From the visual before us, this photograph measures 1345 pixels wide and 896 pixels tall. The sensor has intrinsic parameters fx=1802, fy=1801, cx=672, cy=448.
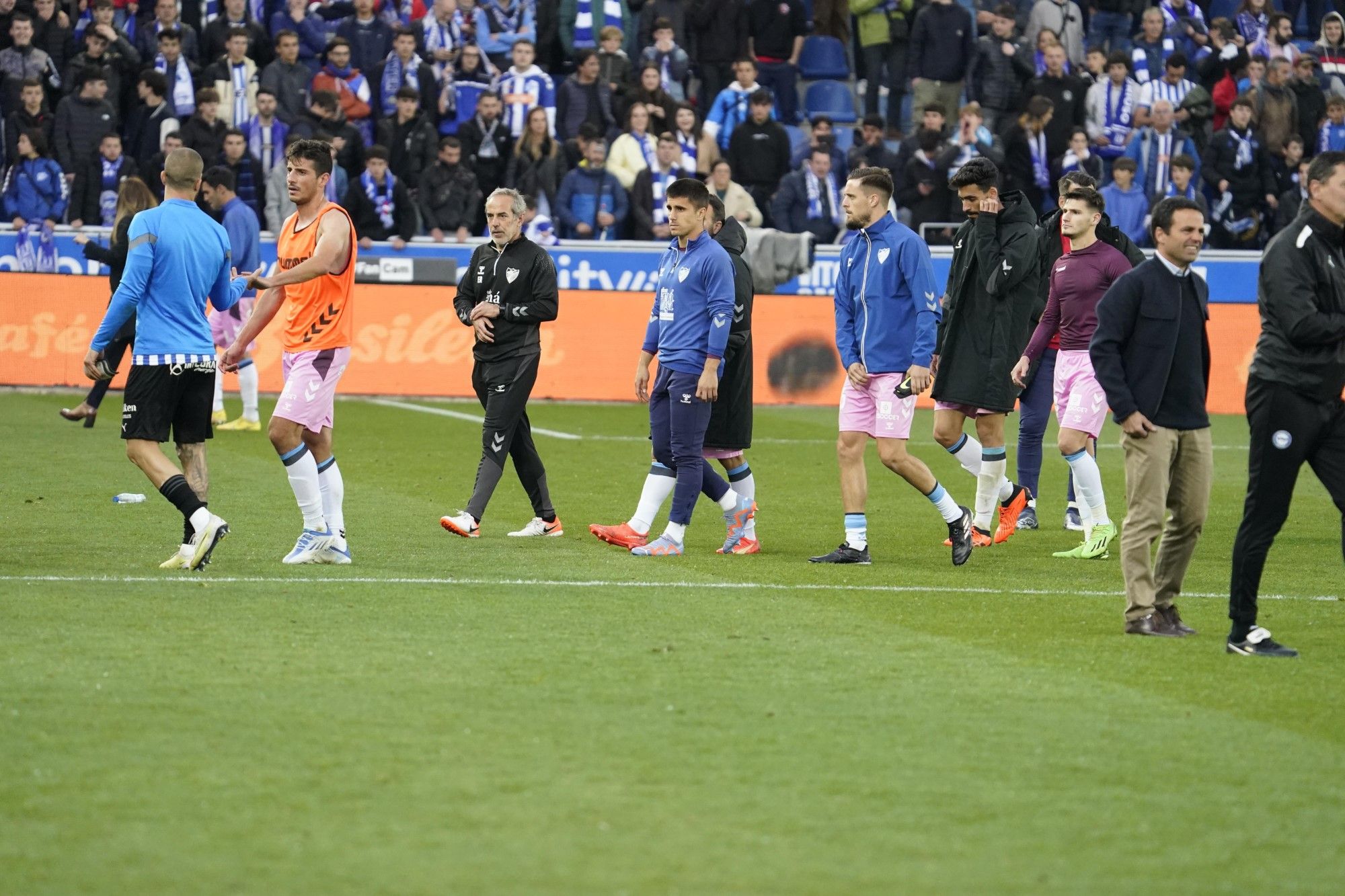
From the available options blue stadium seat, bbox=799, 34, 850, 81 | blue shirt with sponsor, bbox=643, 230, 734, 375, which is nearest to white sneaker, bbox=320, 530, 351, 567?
blue shirt with sponsor, bbox=643, 230, 734, 375

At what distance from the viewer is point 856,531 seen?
1005 cm

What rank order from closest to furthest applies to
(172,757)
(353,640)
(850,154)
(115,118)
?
1. (172,757)
2. (353,640)
3. (115,118)
4. (850,154)

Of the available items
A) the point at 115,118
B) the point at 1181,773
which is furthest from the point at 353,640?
the point at 115,118

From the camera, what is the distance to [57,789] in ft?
16.9

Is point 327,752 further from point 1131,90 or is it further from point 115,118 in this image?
point 1131,90

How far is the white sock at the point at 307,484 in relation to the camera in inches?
371

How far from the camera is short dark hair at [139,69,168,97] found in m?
21.8

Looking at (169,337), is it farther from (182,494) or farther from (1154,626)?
(1154,626)

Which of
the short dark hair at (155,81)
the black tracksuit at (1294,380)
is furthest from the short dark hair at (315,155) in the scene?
the short dark hair at (155,81)

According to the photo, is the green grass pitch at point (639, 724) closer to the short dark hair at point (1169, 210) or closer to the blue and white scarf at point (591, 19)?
the short dark hair at point (1169, 210)

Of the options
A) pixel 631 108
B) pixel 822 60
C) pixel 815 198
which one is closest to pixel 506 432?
pixel 815 198

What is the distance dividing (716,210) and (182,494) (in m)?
3.42

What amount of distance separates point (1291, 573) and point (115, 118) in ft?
53.7

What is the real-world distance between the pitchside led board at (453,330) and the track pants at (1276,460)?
13.4 m
